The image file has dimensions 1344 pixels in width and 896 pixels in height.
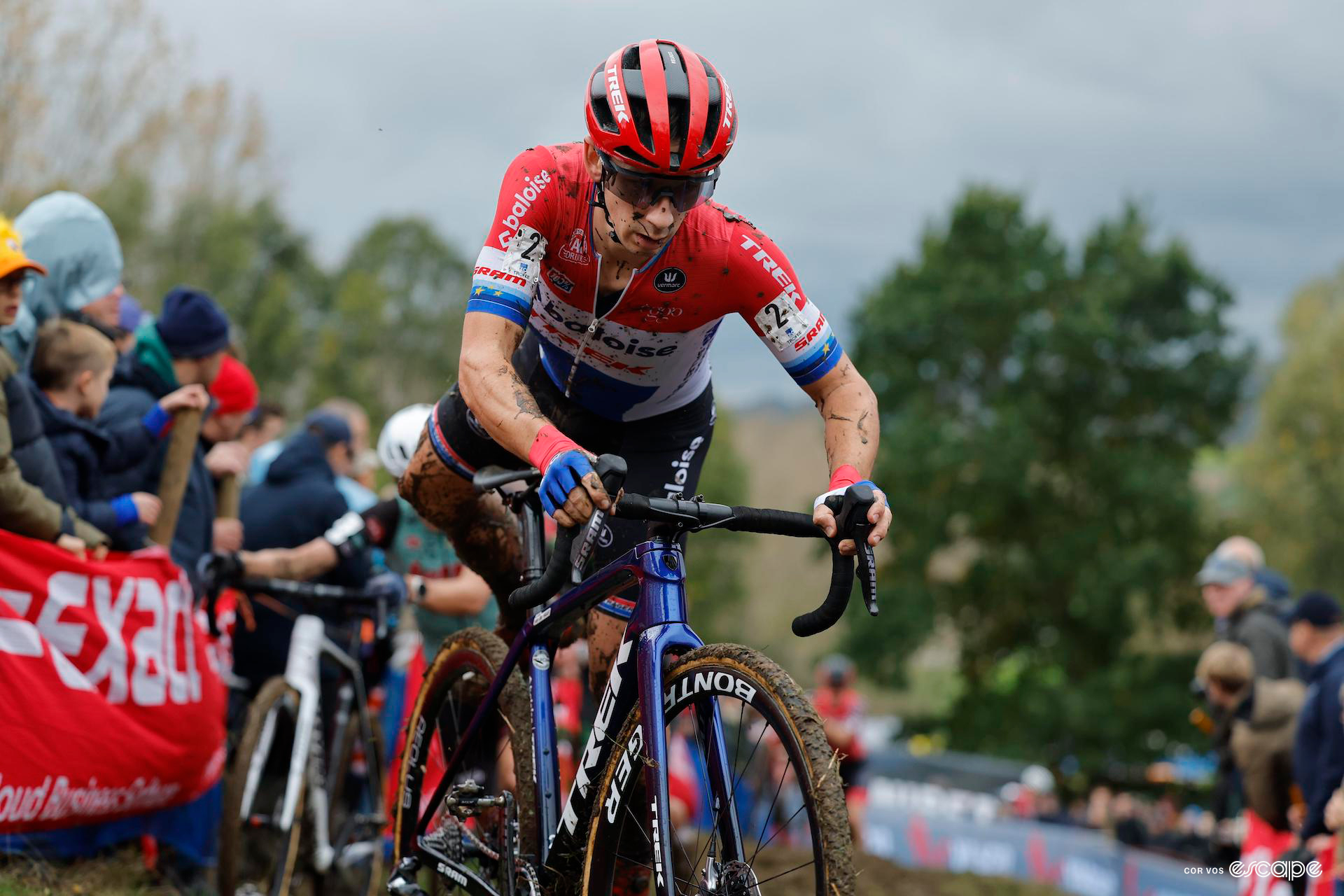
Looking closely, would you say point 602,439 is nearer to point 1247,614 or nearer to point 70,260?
point 70,260

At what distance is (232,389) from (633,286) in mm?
4211

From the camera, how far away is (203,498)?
24.2ft

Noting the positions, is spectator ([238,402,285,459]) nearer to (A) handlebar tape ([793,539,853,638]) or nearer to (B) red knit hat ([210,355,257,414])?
(B) red knit hat ([210,355,257,414])

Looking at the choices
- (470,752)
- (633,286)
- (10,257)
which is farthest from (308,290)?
(633,286)

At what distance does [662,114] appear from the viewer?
12.9 ft

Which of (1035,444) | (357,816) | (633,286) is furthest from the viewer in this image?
(1035,444)

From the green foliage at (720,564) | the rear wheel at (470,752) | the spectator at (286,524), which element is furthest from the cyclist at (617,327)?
the green foliage at (720,564)

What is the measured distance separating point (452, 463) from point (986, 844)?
49.6 feet

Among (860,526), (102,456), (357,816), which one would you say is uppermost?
(102,456)

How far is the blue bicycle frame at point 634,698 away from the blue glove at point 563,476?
1.35 ft

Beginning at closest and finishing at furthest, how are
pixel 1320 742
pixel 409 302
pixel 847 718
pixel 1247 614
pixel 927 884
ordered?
pixel 1320 742, pixel 1247 614, pixel 927 884, pixel 847 718, pixel 409 302

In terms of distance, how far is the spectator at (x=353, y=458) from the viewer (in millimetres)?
9164

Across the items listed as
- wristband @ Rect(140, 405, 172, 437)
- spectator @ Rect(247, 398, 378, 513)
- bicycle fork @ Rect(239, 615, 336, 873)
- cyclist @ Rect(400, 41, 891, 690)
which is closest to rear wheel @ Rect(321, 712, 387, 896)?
bicycle fork @ Rect(239, 615, 336, 873)

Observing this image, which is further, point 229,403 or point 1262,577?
point 1262,577
